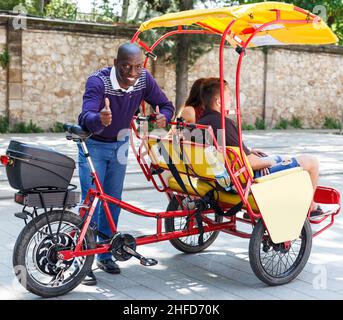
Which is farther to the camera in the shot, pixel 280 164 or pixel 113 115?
pixel 280 164

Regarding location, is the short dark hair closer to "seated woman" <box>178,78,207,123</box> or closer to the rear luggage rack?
"seated woman" <box>178,78,207,123</box>

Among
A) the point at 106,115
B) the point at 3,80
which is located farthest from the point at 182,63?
the point at 106,115

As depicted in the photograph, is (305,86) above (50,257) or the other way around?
above

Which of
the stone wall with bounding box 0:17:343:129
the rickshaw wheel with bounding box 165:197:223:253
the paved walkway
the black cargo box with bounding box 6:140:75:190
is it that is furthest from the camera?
the stone wall with bounding box 0:17:343:129

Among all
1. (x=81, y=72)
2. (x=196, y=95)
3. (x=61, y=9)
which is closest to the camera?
(x=196, y=95)

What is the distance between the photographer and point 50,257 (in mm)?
4504

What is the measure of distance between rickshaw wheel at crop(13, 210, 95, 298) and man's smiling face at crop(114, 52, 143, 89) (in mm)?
1011

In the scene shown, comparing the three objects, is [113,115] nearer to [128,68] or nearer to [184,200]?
[128,68]

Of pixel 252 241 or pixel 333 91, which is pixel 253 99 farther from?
pixel 252 241

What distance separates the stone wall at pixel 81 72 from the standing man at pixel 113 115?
A: 14.0 meters

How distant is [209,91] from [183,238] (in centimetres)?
138

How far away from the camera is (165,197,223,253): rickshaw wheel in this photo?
5871 mm

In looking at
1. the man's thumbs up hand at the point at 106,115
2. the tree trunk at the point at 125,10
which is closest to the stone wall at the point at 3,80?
the tree trunk at the point at 125,10

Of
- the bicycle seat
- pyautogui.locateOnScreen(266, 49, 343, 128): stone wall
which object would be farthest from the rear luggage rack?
pyautogui.locateOnScreen(266, 49, 343, 128): stone wall
